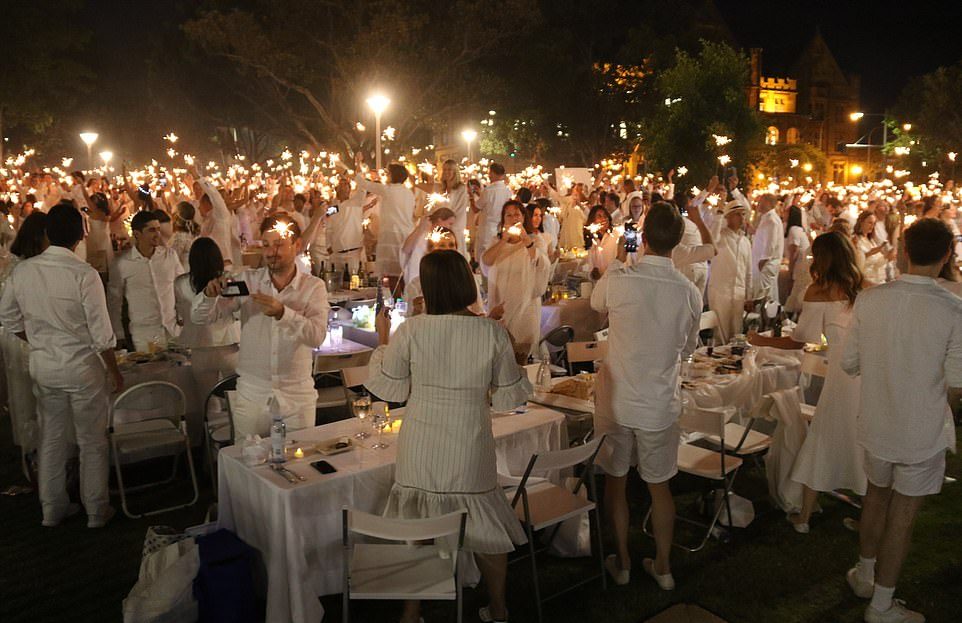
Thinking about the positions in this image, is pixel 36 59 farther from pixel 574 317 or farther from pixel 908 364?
pixel 908 364

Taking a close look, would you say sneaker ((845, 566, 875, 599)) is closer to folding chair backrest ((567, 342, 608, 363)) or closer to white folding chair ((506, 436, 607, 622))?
white folding chair ((506, 436, 607, 622))

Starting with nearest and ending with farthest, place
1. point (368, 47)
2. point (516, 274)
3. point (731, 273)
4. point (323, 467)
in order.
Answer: point (323, 467) → point (516, 274) → point (731, 273) → point (368, 47)

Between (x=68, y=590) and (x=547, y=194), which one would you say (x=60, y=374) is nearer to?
(x=68, y=590)

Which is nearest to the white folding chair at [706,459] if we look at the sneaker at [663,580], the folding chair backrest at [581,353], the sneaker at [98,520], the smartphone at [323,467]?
the sneaker at [663,580]

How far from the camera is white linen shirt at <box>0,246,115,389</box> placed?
16.2 feet

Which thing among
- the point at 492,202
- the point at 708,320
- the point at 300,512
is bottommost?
the point at 300,512

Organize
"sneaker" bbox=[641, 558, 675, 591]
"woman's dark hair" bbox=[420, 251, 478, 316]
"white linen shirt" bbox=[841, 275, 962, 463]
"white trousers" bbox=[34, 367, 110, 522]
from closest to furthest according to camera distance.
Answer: "woman's dark hair" bbox=[420, 251, 478, 316] < "white linen shirt" bbox=[841, 275, 962, 463] < "sneaker" bbox=[641, 558, 675, 591] < "white trousers" bbox=[34, 367, 110, 522]

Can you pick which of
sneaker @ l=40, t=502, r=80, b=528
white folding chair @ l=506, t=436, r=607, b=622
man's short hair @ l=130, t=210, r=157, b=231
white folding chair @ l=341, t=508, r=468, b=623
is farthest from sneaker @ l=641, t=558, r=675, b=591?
man's short hair @ l=130, t=210, r=157, b=231

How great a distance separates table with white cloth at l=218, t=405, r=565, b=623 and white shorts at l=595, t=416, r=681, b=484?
1187mm

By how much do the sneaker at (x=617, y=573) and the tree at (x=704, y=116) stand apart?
86.2 feet

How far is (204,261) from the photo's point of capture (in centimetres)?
543

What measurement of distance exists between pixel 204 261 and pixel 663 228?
3.09 metres

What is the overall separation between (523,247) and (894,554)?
4.03m

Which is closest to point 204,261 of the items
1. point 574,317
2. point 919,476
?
point 919,476
